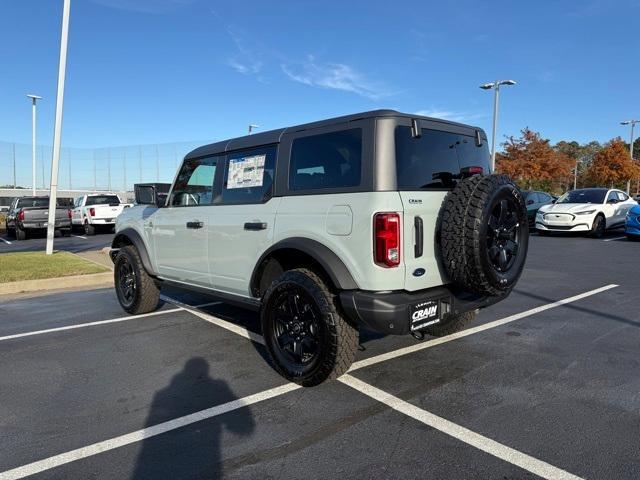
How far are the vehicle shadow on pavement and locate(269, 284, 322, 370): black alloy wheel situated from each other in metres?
0.55

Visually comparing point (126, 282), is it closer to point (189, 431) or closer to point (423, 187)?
point (189, 431)

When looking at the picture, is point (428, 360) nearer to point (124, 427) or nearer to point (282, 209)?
point (282, 209)

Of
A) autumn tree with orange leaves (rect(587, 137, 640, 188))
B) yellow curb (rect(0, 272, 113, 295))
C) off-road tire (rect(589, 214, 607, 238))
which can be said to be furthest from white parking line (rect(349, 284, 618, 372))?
A: autumn tree with orange leaves (rect(587, 137, 640, 188))

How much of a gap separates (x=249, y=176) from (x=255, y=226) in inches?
22.6

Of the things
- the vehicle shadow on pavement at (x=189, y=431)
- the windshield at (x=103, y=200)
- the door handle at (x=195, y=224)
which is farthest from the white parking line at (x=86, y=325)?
the windshield at (x=103, y=200)

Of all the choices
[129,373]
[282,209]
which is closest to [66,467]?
[129,373]

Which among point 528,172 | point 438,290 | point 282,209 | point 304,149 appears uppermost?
point 528,172

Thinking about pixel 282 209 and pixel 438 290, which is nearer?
pixel 438 290

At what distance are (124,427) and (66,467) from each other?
49 centimetres

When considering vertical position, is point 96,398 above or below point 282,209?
below

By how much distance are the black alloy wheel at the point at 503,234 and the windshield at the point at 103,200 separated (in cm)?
2009

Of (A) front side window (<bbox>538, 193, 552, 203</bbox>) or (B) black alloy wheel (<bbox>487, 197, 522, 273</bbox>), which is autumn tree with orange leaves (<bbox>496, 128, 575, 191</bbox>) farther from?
(B) black alloy wheel (<bbox>487, 197, 522, 273</bbox>)

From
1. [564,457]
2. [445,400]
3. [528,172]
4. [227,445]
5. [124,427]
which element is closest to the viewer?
[564,457]

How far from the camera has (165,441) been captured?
3.01 m
